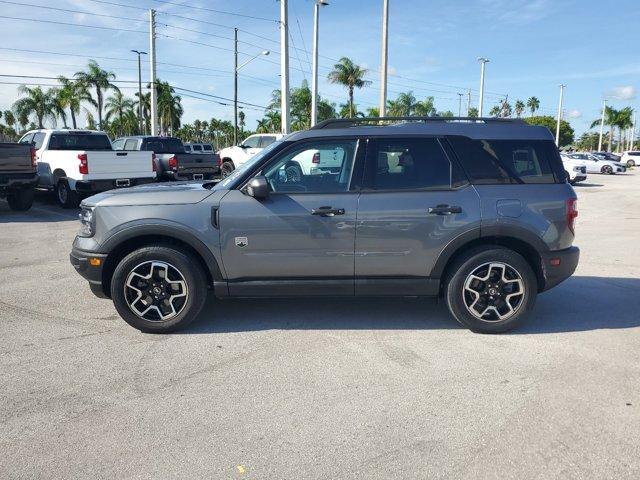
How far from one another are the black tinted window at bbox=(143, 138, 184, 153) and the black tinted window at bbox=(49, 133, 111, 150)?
303 cm

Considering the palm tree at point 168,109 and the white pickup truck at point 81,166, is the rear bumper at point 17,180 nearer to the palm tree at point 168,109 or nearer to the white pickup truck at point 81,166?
the white pickup truck at point 81,166

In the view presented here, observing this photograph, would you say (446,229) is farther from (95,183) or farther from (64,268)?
(95,183)

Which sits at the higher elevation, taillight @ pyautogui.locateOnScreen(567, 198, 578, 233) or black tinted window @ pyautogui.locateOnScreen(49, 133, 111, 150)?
black tinted window @ pyautogui.locateOnScreen(49, 133, 111, 150)

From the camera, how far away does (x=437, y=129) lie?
15.5 feet

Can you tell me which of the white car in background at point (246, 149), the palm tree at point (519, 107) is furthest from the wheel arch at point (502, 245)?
the palm tree at point (519, 107)

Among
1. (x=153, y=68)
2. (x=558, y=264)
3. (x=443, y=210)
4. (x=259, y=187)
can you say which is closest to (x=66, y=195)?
(x=259, y=187)

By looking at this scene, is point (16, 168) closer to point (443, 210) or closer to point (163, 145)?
point (163, 145)

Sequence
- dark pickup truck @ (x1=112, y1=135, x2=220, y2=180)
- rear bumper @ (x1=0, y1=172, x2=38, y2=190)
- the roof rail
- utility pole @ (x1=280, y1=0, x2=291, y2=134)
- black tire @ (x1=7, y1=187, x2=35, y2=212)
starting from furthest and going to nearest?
utility pole @ (x1=280, y1=0, x2=291, y2=134)
dark pickup truck @ (x1=112, y1=135, x2=220, y2=180)
black tire @ (x1=7, y1=187, x2=35, y2=212)
rear bumper @ (x1=0, y1=172, x2=38, y2=190)
the roof rail

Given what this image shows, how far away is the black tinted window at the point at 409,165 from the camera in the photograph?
462cm

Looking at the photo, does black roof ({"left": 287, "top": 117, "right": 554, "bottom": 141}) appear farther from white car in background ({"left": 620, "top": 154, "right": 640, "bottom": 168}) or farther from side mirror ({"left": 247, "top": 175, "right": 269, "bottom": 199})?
white car in background ({"left": 620, "top": 154, "right": 640, "bottom": 168})

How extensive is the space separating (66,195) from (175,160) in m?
4.19

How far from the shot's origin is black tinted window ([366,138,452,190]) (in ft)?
15.2

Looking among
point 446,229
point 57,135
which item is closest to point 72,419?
point 446,229

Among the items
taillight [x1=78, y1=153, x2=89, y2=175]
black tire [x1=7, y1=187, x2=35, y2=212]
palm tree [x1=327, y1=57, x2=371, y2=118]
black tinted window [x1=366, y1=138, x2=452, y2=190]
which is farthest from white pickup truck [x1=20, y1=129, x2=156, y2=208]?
palm tree [x1=327, y1=57, x2=371, y2=118]
